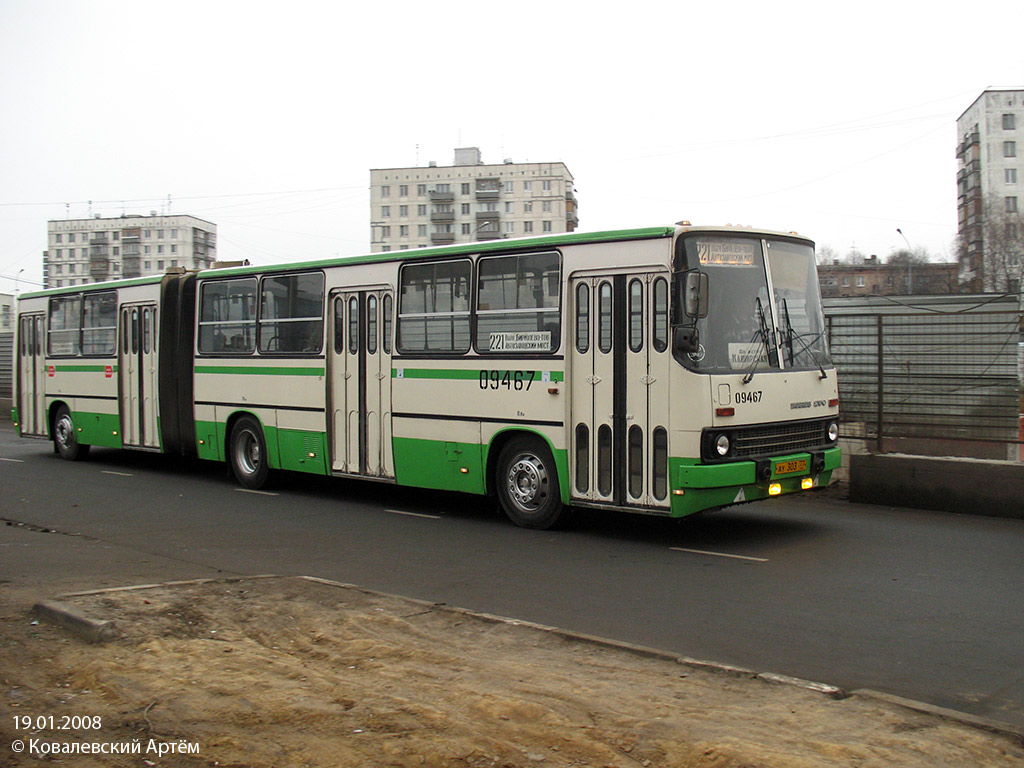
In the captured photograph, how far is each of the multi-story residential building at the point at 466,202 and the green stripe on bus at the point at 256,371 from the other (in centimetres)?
7767

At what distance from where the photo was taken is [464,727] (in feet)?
15.2

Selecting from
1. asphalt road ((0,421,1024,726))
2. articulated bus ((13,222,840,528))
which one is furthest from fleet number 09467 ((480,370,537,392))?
asphalt road ((0,421,1024,726))

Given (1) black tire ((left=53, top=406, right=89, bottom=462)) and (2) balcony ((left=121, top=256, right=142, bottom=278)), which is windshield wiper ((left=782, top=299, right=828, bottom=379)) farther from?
(2) balcony ((left=121, top=256, right=142, bottom=278))

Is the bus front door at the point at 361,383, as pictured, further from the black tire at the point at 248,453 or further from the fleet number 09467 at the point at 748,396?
the fleet number 09467 at the point at 748,396

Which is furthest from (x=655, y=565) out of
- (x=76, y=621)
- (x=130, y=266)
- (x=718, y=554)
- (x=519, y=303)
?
(x=130, y=266)

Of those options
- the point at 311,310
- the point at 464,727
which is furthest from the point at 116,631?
the point at 311,310

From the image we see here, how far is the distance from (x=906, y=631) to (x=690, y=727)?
2.86 m

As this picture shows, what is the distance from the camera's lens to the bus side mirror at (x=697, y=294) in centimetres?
923

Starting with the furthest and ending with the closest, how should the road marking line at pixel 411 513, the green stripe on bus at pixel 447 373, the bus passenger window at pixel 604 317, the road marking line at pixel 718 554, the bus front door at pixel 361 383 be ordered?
the bus front door at pixel 361 383, the road marking line at pixel 411 513, the green stripe on bus at pixel 447 373, the bus passenger window at pixel 604 317, the road marking line at pixel 718 554

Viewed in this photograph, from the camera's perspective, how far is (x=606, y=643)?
6.22 m

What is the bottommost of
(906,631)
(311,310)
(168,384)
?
(906,631)

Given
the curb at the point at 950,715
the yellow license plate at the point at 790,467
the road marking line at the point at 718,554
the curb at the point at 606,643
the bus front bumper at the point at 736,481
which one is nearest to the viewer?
the curb at the point at 950,715

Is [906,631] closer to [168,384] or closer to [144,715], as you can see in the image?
[144,715]

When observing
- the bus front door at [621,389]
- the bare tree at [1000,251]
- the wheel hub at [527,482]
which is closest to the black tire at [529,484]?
the wheel hub at [527,482]
